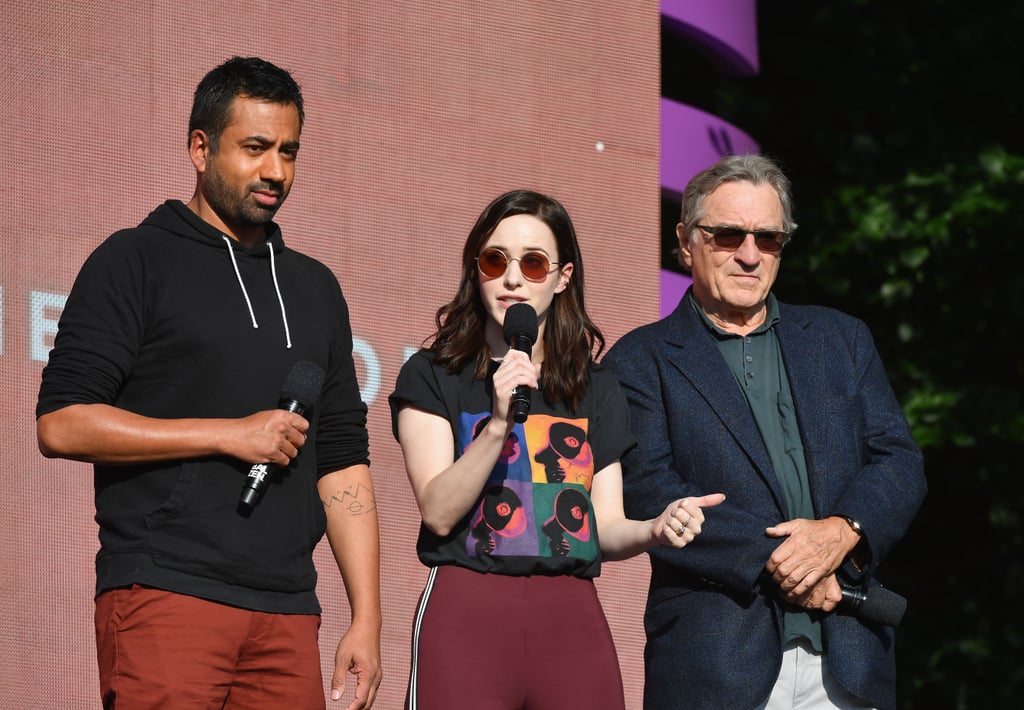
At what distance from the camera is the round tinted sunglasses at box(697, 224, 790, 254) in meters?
4.19

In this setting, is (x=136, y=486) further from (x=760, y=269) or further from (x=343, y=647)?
(x=760, y=269)

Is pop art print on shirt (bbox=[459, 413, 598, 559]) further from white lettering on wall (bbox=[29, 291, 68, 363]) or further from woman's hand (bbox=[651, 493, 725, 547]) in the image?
white lettering on wall (bbox=[29, 291, 68, 363])

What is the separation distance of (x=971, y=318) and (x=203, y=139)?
20.4 feet

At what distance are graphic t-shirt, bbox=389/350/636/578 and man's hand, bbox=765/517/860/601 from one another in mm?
413

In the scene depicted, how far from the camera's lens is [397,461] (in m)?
5.46

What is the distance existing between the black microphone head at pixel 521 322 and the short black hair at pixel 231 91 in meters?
0.66

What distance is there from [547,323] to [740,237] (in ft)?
1.77

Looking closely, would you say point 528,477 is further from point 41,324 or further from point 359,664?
point 41,324

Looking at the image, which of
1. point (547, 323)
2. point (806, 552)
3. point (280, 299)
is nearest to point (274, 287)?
point (280, 299)

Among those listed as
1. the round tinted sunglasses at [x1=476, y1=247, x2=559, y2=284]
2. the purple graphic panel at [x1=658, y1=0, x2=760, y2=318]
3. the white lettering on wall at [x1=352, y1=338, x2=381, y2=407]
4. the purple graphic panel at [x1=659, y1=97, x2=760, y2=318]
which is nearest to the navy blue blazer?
the round tinted sunglasses at [x1=476, y1=247, x2=559, y2=284]

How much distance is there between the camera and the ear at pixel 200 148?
359 centimetres

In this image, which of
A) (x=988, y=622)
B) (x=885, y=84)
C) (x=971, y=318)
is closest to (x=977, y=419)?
(x=971, y=318)

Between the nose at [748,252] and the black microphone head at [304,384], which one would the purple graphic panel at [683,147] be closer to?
the nose at [748,252]

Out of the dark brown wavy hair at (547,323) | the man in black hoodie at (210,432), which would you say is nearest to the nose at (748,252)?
the dark brown wavy hair at (547,323)
